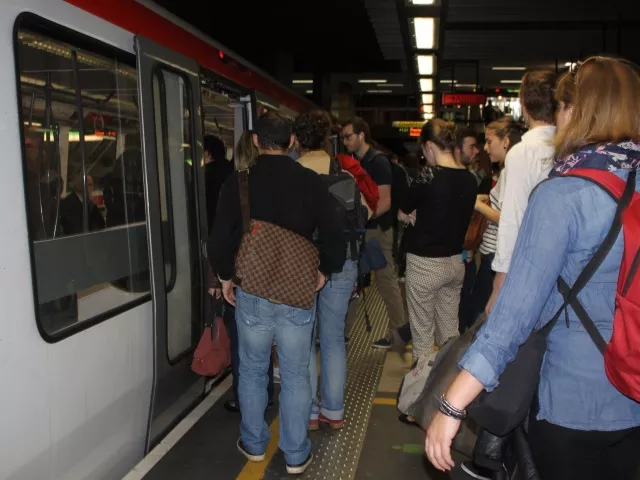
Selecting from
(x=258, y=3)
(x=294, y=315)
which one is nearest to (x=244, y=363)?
(x=294, y=315)

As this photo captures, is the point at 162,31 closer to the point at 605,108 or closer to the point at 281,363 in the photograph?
the point at 281,363

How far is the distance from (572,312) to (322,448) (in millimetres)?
2596

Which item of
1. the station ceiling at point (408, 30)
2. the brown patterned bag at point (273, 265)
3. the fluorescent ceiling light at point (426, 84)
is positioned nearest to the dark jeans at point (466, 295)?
the station ceiling at point (408, 30)

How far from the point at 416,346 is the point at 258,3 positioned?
10040mm

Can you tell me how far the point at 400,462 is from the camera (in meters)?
3.94

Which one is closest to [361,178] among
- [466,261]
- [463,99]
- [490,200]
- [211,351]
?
[490,200]

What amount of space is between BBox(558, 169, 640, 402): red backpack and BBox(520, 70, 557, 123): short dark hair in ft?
5.63

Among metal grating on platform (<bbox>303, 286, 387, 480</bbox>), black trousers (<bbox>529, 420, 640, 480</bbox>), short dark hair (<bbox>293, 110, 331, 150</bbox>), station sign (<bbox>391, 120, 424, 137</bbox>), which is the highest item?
station sign (<bbox>391, 120, 424, 137</bbox>)

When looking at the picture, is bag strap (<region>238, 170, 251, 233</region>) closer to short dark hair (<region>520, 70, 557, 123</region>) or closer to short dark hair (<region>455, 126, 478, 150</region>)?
short dark hair (<region>520, 70, 557, 123</region>)

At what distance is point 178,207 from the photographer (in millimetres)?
4441

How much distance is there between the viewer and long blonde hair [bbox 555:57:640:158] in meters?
1.80

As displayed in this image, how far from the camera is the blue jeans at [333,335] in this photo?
4137 millimetres

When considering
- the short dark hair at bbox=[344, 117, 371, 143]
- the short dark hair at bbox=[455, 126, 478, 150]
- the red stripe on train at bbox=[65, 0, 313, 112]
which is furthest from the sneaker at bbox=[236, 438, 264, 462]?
the short dark hair at bbox=[455, 126, 478, 150]

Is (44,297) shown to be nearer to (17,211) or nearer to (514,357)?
(17,211)
